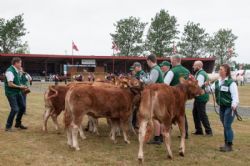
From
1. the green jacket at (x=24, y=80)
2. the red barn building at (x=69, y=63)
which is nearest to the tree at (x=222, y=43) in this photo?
the red barn building at (x=69, y=63)

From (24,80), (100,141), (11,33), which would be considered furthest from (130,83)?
(11,33)

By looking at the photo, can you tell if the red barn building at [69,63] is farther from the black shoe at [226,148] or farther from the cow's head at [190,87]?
the black shoe at [226,148]

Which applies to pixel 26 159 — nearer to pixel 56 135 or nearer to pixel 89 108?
pixel 89 108

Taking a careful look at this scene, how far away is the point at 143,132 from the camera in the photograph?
23.3 feet

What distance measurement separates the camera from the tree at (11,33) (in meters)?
71.8

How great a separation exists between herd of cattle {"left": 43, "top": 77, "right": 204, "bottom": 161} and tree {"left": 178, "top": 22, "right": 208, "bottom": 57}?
7724 centimetres

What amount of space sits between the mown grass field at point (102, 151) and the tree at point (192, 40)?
75811 millimetres

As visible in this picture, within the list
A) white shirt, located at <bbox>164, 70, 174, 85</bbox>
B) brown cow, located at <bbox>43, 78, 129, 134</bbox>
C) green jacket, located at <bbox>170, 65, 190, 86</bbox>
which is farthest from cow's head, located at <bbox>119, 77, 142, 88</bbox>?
green jacket, located at <bbox>170, 65, 190, 86</bbox>

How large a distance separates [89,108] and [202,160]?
9.00 ft

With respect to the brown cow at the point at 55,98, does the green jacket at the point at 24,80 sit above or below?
above

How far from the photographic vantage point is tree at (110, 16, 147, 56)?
3275 inches

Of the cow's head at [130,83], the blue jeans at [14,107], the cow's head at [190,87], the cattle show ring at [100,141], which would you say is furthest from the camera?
the blue jeans at [14,107]

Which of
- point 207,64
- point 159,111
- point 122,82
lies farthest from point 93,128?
point 207,64

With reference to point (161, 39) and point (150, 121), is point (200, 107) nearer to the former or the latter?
point (150, 121)
